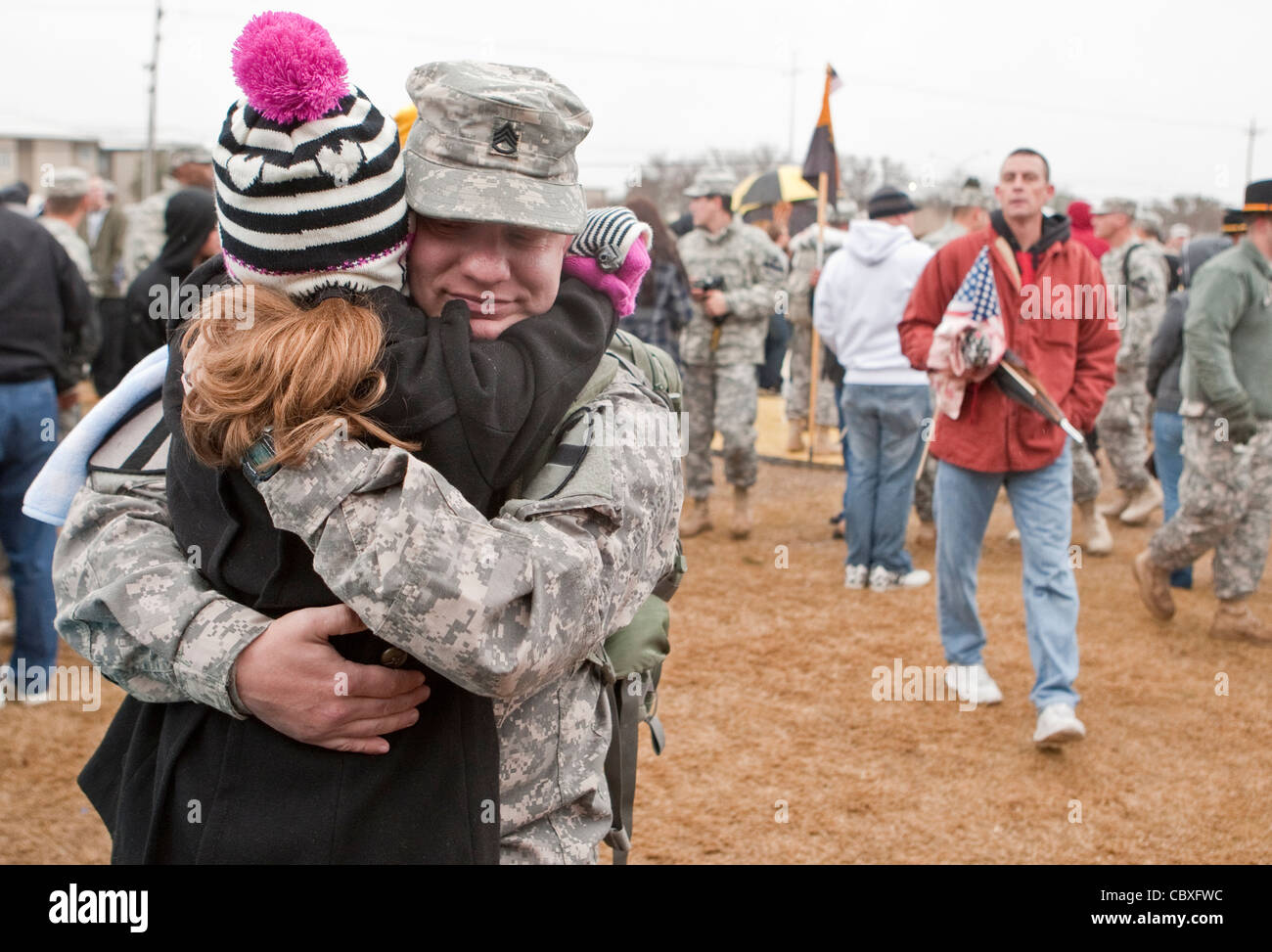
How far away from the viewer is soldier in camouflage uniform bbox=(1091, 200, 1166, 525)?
8.39m

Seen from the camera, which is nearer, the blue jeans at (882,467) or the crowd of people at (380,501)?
the crowd of people at (380,501)

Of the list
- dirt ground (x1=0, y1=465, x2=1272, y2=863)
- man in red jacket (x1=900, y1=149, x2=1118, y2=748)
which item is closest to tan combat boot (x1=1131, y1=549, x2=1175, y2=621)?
dirt ground (x1=0, y1=465, x2=1272, y2=863)

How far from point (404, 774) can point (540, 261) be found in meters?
0.75

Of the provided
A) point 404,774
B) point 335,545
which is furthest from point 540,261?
point 404,774

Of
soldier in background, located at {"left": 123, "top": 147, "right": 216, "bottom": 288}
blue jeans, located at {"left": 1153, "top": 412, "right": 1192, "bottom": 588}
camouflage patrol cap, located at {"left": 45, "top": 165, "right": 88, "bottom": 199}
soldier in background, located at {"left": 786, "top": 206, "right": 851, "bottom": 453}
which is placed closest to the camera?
soldier in background, located at {"left": 123, "top": 147, "right": 216, "bottom": 288}

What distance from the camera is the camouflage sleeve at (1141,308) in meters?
8.39

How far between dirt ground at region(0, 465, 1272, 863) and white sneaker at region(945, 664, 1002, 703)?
7cm

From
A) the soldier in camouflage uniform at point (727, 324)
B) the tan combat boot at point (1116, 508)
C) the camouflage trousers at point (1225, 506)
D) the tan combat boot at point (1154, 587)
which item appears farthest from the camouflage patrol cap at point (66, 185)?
the tan combat boot at point (1116, 508)

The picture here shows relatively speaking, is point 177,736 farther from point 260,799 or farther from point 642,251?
point 642,251

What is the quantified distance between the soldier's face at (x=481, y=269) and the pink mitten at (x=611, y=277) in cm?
15

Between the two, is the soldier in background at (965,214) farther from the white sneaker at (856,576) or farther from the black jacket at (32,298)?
the black jacket at (32,298)

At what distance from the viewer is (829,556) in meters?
8.00

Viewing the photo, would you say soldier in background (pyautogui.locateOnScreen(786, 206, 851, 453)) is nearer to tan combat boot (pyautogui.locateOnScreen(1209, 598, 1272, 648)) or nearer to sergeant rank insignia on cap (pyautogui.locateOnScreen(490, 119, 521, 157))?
tan combat boot (pyautogui.locateOnScreen(1209, 598, 1272, 648))

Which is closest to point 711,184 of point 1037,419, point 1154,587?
point 1154,587
